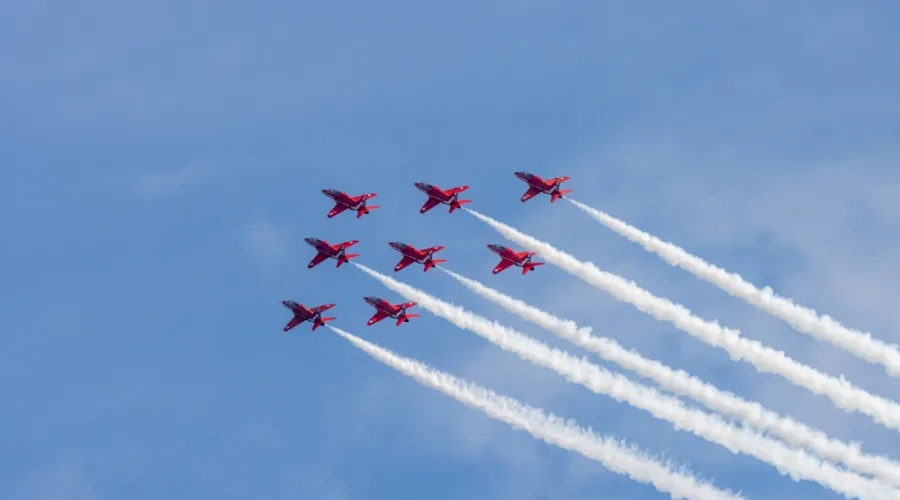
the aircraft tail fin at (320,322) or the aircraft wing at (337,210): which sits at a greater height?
the aircraft wing at (337,210)

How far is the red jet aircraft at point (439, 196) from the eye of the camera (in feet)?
541

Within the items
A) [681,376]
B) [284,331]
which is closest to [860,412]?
[681,376]

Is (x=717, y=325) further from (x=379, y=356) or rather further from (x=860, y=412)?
(x=379, y=356)

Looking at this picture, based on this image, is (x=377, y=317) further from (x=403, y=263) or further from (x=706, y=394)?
(x=706, y=394)

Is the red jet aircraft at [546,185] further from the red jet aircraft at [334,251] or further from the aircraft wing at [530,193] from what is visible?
the red jet aircraft at [334,251]

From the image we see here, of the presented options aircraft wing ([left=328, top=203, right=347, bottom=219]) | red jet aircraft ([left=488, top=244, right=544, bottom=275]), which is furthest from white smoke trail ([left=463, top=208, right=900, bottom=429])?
aircraft wing ([left=328, top=203, right=347, bottom=219])

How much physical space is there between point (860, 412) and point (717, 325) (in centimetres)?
1672

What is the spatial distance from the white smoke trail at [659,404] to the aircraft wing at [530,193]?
50.4 ft

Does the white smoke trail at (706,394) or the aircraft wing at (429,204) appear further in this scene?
the aircraft wing at (429,204)

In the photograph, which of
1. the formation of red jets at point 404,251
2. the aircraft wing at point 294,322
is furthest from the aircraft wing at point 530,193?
the aircraft wing at point 294,322

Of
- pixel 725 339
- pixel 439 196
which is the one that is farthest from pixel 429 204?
pixel 725 339

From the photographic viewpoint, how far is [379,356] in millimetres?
155750

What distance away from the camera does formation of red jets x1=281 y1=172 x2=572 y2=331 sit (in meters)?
160

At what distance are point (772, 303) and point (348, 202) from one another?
45.4 m
